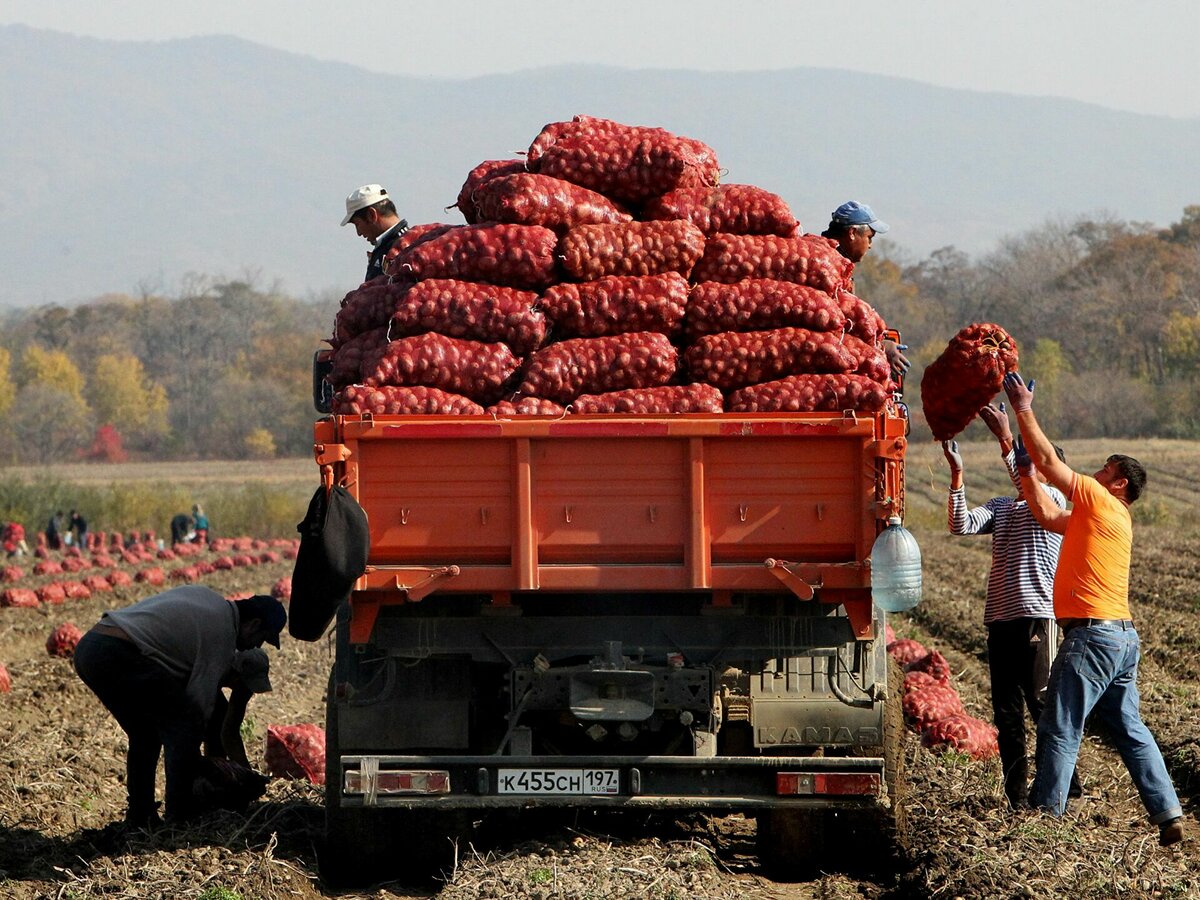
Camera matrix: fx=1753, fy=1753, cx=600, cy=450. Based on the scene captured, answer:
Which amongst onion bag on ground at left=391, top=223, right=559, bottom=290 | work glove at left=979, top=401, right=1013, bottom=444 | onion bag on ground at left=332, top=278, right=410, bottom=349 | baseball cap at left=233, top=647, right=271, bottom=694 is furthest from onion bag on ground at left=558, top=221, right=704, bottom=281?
baseball cap at left=233, top=647, right=271, bottom=694

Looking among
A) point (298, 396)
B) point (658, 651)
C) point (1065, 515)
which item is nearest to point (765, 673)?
point (658, 651)

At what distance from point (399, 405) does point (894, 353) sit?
2.63 m

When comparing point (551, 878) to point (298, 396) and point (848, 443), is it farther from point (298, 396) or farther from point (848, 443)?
point (298, 396)

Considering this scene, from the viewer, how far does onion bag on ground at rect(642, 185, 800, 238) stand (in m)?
8.41

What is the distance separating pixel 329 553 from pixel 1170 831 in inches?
153

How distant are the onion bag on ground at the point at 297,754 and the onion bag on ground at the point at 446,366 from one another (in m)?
2.93

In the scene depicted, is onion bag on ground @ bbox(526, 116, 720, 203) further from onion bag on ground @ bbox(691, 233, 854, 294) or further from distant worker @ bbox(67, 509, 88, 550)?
distant worker @ bbox(67, 509, 88, 550)

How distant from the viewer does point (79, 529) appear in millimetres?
41781

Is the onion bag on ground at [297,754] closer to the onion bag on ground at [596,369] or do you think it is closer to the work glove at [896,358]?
the onion bag on ground at [596,369]

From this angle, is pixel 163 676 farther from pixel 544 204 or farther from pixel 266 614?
pixel 544 204

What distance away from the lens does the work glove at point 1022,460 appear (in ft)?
27.7

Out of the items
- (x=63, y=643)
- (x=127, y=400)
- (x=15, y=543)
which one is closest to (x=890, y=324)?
(x=127, y=400)

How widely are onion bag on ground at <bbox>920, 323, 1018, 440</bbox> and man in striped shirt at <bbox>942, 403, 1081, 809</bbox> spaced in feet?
2.91

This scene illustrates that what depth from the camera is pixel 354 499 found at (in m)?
7.30
